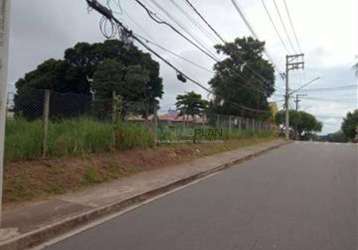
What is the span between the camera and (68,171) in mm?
11508

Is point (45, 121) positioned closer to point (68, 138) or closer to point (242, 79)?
point (68, 138)

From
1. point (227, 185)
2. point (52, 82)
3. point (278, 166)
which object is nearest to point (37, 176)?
point (227, 185)

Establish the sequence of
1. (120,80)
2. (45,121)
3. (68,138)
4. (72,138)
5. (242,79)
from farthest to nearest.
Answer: (242,79)
(120,80)
(72,138)
(68,138)
(45,121)

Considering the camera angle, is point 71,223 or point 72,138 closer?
point 71,223

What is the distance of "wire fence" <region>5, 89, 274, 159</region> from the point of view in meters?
11.6

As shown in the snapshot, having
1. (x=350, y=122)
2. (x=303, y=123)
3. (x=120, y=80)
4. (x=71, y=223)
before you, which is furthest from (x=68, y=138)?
(x=303, y=123)

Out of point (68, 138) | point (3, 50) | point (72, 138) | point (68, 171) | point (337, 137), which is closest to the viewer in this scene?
point (3, 50)

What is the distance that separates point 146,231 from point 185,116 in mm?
20776

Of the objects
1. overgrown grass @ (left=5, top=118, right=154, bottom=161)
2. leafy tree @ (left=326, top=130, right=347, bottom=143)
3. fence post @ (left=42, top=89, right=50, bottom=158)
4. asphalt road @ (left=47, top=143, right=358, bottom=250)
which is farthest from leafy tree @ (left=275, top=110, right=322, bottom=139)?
fence post @ (left=42, top=89, right=50, bottom=158)

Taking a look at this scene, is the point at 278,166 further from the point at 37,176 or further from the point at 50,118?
the point at 37,176

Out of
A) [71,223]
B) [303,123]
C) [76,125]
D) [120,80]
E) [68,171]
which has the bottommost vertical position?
[71,223]

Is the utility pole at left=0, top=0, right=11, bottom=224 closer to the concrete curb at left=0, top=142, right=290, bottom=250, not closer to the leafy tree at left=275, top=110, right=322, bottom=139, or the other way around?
the concrete curb at left=0, top=142, right=290, bottom=250

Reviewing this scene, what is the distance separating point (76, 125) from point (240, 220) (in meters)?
6.83

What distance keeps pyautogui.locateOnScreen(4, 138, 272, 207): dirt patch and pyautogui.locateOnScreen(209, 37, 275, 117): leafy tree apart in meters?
33.4
